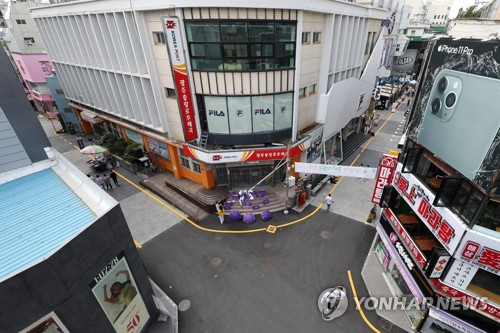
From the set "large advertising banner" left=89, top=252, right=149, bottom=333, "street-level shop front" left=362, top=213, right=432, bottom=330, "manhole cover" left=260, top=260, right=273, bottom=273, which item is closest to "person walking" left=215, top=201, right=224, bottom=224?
"manhole cover" left=260, top=260, right=273, bottom=273

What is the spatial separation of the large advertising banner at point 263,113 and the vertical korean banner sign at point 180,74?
17.3ft

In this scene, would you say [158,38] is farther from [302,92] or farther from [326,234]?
A: [326,234]

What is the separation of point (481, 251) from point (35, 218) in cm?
1843

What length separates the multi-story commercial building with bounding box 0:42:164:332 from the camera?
8172 mm

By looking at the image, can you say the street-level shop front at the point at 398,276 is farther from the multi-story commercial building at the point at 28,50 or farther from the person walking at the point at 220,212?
the multi-story commercial building at the point at 28,50

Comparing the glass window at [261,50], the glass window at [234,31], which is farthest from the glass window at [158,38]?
the glass window at [261,50]

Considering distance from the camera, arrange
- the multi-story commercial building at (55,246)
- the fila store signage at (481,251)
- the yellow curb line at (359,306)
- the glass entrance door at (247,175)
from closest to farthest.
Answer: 1. the multi-story commercial building at (55,246)
2. the fila store signage at (481,251)
3. the yellow curb line at (359,306)
4. the glass entrance door at (247,175)

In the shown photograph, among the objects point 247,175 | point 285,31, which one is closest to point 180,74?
point 285,31

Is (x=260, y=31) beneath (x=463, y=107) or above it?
above

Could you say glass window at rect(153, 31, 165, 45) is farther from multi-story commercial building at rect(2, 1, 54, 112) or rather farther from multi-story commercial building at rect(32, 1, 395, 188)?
multi-story commercial building at rect(2, 1, 54, 112)

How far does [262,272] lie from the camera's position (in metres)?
17.0

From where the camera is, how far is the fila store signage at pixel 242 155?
68.3ft

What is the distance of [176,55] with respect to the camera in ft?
60.5

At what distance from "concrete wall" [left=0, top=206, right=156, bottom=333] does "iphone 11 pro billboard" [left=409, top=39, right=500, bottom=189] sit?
14.7 m
